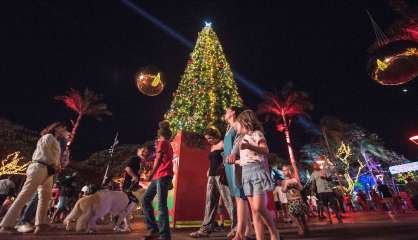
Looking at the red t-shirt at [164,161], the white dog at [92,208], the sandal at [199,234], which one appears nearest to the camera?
the red t-shirt at [164,161]

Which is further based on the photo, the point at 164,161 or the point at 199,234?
the point at 199,234

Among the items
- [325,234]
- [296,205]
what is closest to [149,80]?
[296,205]

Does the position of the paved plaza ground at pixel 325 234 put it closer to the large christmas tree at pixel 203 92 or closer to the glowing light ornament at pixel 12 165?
the large christmas tree at pixel 203 92

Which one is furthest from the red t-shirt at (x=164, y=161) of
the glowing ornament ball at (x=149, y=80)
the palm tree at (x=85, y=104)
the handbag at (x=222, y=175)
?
the palm tree at (x=85, y=104)

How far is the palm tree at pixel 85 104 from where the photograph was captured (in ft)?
106

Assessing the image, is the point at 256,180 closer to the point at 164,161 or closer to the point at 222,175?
the point at 164,161

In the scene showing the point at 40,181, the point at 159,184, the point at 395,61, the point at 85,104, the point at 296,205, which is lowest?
the point at 296,205

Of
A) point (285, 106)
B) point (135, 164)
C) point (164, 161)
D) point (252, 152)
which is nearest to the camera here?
point (252, 152)

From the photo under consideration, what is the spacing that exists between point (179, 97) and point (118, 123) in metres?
34.9

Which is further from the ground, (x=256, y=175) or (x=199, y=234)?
(x=256, y=175)

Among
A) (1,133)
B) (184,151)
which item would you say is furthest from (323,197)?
(1,133)

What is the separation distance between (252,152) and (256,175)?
300 millimetres

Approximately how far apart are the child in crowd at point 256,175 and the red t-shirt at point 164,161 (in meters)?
1.30

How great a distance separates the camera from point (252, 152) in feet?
10.6
